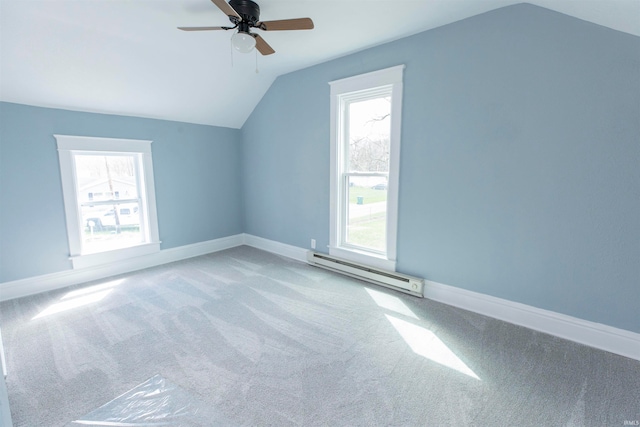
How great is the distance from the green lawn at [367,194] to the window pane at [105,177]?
303 centimetres

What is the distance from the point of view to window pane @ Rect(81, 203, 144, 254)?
11.6 ft

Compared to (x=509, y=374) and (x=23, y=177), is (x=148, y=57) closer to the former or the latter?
(x=23, y=177)

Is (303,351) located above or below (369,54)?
below

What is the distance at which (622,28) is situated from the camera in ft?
6.14

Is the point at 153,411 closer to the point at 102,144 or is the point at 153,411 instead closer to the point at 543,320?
the point at 543,320

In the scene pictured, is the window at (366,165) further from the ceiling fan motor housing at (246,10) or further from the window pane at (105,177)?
the window pane at (105,177)

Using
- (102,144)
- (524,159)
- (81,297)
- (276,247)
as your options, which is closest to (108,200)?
(102,144)

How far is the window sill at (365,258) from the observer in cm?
321

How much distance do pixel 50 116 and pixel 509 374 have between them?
16.1 feet

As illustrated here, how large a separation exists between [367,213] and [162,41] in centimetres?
287

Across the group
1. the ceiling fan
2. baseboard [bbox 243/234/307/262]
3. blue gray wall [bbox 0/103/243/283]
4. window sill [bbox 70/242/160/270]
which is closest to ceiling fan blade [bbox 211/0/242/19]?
the ceiling fan

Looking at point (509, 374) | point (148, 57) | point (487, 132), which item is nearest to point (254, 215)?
point (148, 57)

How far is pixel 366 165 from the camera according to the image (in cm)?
340

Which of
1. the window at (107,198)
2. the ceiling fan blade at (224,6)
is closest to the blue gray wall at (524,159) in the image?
the ceiling fan blade at (224,6)
